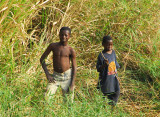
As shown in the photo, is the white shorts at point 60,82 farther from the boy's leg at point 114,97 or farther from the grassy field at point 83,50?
the boy's leg at point 114,97

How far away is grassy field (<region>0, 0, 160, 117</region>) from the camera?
Result: 3072mm

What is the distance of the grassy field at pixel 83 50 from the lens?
307cm

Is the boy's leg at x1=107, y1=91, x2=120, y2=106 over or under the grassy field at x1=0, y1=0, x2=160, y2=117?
under

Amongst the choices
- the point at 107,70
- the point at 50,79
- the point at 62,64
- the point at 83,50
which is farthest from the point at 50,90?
the point at 83,50

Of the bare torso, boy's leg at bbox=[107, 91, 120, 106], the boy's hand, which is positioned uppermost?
the bare torso

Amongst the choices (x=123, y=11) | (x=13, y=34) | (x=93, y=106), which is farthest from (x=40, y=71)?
(x=123, y=11)

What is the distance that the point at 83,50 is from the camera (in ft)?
14.9

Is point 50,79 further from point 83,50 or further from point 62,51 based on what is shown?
point 83,50

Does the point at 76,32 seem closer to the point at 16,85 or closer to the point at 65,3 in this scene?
the point at 65,3

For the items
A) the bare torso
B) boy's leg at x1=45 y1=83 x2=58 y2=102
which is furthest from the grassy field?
the bare torso

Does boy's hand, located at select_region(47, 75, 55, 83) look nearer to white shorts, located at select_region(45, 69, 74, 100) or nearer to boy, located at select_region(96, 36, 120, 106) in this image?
white shorts, located at select_region(45, 69, 74, 100)

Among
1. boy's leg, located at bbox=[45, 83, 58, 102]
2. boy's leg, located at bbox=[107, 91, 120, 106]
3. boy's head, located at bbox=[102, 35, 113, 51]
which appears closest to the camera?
boy's leg, located at bbox=[45, 83, 58, 102]

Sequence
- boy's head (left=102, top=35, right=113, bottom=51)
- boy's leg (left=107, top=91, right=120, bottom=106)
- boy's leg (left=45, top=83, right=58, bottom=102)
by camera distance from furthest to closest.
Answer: boy's leg (left=107, top=91, right=120, bottom=106), boy's head (left=102, top=35, right=113, bottom=51), boy's leg (left=45, top=83, right=58, bottom=102)

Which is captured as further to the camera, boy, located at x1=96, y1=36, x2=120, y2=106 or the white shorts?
boy, located at x1=96, y1=36, x2=120, y2=106
